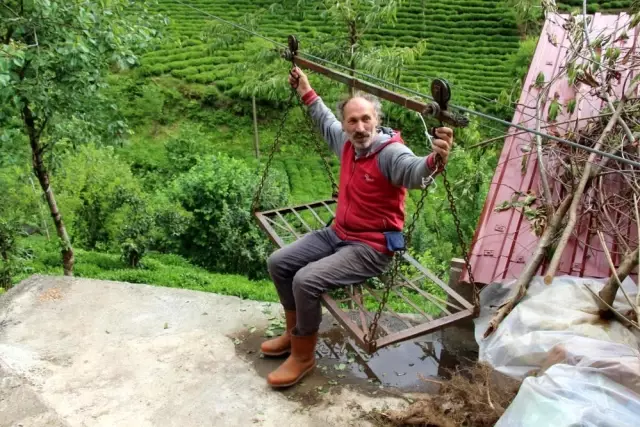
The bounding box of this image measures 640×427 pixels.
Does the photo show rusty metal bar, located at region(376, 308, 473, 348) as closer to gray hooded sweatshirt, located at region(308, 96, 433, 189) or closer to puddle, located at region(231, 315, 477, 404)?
puddle, located at region(231, 315, 477, 404)

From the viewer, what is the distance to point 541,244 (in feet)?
10.9

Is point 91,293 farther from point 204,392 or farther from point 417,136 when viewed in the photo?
point 417,136

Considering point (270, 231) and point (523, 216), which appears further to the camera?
point (523, 216)

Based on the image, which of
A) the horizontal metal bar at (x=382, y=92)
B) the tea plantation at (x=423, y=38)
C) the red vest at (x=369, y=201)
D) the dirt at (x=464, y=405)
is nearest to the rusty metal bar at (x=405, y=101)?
the horizontal metal bar at (x=382, y=92)

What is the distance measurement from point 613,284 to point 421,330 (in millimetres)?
1036

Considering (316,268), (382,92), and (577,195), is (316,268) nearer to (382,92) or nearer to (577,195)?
(382,92)

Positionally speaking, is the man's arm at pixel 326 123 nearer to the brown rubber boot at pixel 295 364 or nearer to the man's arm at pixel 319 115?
the man's arm at pixel 319 115

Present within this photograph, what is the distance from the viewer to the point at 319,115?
3668mm

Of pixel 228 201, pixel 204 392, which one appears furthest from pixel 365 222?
pixel 228 201

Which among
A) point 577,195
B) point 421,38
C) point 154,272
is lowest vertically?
point 154,272

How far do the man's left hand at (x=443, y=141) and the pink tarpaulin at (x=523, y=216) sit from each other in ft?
4.68

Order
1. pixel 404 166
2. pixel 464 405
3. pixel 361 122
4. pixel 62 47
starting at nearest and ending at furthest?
pixel 464 405 → pixel 404 166 → pixel 361 122 → pixel 62 47

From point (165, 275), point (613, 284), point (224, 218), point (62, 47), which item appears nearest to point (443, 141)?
point (613, 284)

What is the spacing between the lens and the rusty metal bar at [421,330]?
2.80m
